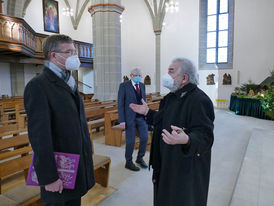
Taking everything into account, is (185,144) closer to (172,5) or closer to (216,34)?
(172,5)

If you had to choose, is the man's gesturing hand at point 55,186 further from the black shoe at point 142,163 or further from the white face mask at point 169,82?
the black shoe at point 142,163

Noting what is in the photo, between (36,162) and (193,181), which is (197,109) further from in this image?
(36,162)

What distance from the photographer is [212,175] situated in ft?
12.4

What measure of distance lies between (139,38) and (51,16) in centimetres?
745

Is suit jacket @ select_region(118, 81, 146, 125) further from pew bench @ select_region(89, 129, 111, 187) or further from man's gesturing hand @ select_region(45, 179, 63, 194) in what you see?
man's gesturing hand @ select_region(45, 179, 63, 194)

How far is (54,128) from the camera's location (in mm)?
1520

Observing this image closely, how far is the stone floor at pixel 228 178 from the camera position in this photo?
2885 mm

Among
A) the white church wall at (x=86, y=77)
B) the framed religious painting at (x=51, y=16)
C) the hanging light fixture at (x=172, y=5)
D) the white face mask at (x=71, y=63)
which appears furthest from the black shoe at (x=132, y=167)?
the framed religious painting at (x=51, y=16)

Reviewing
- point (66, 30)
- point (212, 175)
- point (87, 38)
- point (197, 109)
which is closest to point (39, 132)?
point (197, 109)

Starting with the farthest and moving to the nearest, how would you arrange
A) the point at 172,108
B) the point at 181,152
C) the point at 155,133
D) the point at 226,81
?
the point at 226,81 → the point at 155,133 → the point at 172,108 → the point at 181,152

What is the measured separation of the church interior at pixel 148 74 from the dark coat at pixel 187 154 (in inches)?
44.7

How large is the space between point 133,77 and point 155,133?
1931 mm

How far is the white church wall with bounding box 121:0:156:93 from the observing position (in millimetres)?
16656

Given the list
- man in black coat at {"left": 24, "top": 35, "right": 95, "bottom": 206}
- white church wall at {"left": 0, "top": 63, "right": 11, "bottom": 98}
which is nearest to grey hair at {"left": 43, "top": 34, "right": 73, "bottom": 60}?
man in black coat at {"left": 24, "top": 35, "right": 95, "bottom": 206}
